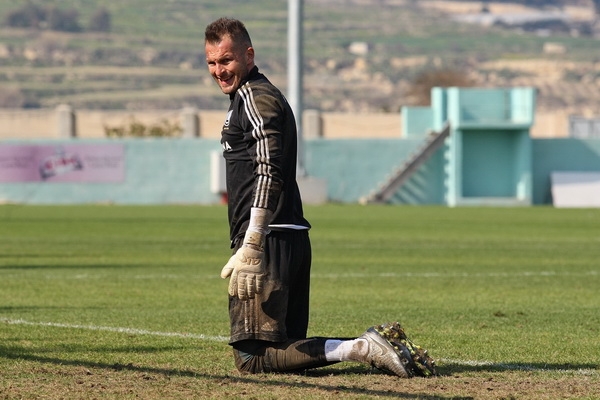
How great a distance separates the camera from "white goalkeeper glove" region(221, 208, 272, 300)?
8500 millimetres

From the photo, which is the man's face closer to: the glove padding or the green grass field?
the glove padding

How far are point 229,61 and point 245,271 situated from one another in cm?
135

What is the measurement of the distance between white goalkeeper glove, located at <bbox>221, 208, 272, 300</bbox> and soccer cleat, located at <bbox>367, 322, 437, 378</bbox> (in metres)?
0.93

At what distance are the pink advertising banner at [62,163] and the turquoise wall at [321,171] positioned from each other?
0.27m

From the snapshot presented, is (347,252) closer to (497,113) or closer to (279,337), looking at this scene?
(279,337)

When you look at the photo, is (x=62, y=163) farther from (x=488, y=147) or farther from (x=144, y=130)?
(x=488, y=147)

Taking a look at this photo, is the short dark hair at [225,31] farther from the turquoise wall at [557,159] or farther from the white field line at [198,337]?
the turquoise wall at [557,159]

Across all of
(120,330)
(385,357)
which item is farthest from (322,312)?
(385,357)

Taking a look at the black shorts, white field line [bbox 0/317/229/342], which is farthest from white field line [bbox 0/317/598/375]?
the black shorts

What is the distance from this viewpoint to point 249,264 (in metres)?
8.51

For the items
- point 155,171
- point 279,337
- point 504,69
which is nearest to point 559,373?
point 279,337

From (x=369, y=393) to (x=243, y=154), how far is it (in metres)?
1.69

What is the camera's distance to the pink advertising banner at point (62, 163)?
57969mm

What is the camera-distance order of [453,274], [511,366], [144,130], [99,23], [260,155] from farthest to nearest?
[99,23], [144,130], [453,274], [511,366], [260,155]
